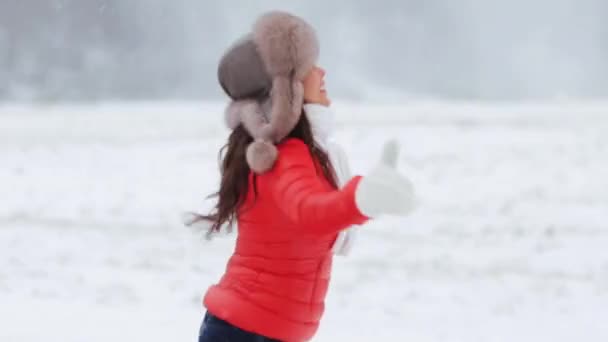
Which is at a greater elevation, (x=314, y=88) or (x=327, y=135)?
(x=314, y=88)

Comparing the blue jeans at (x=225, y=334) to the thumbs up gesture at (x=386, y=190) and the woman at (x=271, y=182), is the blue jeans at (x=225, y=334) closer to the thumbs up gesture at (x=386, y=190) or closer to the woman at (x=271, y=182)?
the woman at (x=271, y=182)

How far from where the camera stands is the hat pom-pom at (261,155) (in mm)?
2111

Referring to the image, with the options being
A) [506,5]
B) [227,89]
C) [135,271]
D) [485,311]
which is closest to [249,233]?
[227,89]

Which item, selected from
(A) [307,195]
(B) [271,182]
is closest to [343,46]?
(B) [271,182]

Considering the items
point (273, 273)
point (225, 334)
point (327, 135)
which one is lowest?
point (225, 334)

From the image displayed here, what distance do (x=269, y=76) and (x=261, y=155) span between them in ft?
0.71

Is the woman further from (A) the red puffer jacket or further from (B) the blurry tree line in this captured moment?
(B) the blurry tree line

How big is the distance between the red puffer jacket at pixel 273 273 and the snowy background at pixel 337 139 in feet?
1.45

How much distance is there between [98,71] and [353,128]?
11505 mm

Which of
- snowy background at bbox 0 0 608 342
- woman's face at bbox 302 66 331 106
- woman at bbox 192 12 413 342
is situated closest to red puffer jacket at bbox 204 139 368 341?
Result: woman at bbox 192 12 413 342

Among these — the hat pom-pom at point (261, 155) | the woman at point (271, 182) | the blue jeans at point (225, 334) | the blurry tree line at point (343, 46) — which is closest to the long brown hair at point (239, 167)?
the woman at point (271, 182)

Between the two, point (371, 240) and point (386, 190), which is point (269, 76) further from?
point (371, 240)

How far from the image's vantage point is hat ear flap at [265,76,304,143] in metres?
2.17

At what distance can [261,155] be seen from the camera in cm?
211
